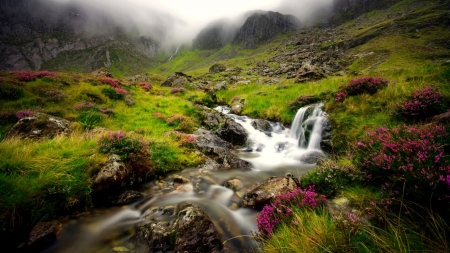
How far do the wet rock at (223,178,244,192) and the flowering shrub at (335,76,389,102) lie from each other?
7555 mm

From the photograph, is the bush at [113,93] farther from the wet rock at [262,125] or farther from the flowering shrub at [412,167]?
the flowering shrub at [412,167]

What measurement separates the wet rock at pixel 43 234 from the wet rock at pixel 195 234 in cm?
A: 275

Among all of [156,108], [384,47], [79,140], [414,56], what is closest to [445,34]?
[384,47]

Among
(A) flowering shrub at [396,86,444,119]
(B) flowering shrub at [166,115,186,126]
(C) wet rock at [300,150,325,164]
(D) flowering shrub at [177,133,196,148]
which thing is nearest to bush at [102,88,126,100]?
(B) flowering shrub at [166,115,186,126]

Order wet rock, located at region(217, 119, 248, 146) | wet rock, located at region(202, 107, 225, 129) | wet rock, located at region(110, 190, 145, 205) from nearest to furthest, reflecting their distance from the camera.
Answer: wet rock, located at region(110, 190, 145, 205)
wet rock, located at region(217, 119, 248, 146)
wet rock, located at region(202, 107, 225, 129)

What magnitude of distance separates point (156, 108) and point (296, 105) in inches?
422

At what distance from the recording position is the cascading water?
427 cm

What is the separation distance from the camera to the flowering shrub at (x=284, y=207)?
3668 millimetres

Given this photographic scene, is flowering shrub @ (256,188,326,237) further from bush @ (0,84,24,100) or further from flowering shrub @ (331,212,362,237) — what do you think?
bush @ (0,84,24,100)

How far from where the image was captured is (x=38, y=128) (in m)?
7.85

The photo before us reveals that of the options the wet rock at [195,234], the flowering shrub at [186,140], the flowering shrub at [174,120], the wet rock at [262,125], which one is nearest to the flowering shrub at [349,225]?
the wet rock at [195,234]

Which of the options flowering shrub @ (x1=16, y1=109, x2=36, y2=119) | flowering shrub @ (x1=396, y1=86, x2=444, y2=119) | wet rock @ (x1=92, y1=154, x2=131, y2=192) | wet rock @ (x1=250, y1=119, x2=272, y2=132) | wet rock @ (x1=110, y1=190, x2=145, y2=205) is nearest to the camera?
wet rock @ (x1=92, y1=154, x2=131, y2=192)

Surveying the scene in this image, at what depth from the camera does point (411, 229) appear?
8.91ft

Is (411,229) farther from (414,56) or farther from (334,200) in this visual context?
(414,56)
